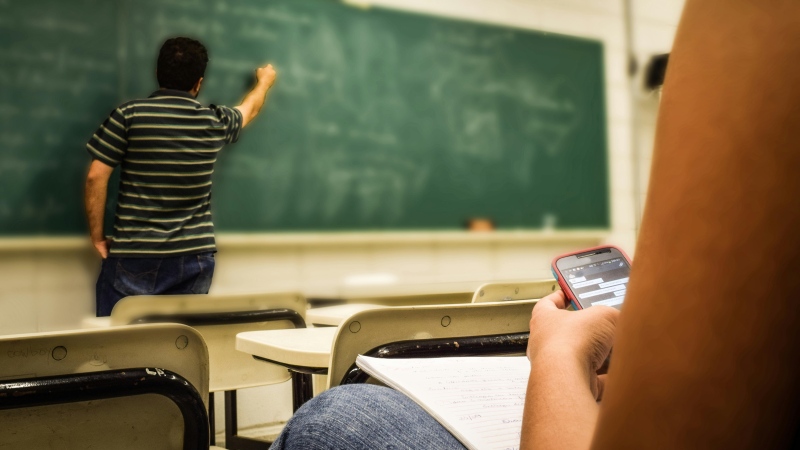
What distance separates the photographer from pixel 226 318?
193cm

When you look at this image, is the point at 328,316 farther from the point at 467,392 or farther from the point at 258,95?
the point at 258,95

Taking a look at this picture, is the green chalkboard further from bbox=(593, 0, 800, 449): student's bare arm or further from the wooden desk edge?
bbox=(593, 0, 800, 449): student's bare arm

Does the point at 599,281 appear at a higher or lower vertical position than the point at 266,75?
lower

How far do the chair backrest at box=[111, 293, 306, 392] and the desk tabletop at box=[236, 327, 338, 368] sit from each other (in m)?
0.29

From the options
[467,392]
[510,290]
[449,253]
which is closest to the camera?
[467,392]

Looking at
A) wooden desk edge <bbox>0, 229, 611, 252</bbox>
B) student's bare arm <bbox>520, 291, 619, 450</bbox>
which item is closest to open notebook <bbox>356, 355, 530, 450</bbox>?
student's bare arm <bbox>520, 291, 619, 450</bbox>

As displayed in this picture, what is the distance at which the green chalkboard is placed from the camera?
2.82 meters

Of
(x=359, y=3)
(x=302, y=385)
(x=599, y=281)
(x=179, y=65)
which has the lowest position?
(x=302, y=385)

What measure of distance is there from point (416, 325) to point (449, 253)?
104 inches

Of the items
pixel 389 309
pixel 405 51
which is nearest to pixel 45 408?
pixel 389 309

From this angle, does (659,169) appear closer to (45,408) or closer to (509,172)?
(45,408)

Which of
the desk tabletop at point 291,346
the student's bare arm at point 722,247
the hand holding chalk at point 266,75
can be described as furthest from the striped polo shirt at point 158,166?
the student's bare arm at point 722,247

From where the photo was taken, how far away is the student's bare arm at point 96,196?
2715mm

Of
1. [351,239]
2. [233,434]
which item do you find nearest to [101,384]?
[233,434]
